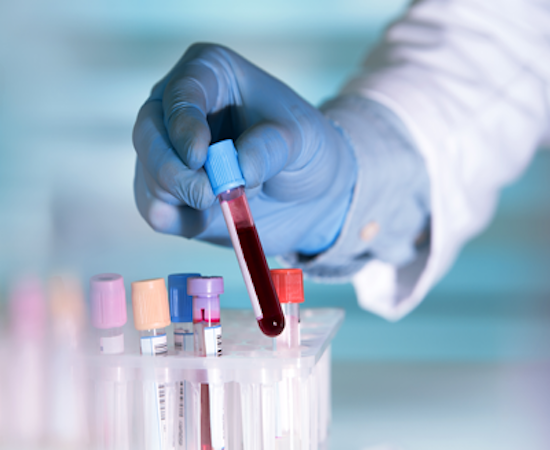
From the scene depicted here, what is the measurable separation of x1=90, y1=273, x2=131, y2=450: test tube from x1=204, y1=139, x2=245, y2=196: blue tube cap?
0.58 ft

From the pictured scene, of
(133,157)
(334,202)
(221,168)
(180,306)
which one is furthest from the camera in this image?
(133,157)

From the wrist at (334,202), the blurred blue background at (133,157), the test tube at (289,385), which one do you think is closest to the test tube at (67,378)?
the test tube at (289,385)

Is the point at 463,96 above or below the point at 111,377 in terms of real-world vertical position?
above

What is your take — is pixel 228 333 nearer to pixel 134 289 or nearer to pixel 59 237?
pixel 134 289

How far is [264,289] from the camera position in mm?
496

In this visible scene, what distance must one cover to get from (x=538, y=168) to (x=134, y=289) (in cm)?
171

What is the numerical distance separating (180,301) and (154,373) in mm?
96

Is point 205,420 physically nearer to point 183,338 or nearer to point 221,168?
point 183,338

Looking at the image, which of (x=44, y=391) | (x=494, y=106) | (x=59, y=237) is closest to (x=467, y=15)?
(x=494, y=106)

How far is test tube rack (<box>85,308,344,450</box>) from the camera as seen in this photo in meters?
0.53

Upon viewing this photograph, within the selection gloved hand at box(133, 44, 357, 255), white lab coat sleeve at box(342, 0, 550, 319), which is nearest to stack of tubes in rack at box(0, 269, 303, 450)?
gloved hand at box(133, 44, 357, 255)

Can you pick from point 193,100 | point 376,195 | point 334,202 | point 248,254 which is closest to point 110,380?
point 248,254

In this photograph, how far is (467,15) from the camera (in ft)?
3.40

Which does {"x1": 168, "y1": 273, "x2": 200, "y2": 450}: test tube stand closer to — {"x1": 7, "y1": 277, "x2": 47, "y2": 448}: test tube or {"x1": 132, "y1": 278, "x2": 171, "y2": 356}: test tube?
{"x1": 132, "y1": 278, "x2": 171, "y2": 356}: test tube
